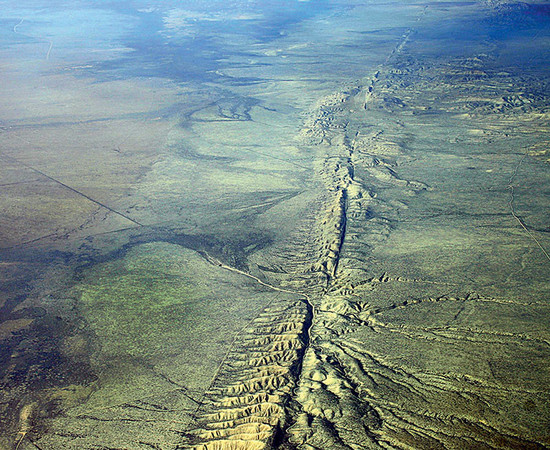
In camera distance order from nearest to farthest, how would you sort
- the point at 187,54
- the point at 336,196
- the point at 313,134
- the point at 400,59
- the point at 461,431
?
the point at 461,431, the point at 336,196, the point at 313,134, the point at 400,59, the point at 187,54

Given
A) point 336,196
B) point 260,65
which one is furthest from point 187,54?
point 336,196

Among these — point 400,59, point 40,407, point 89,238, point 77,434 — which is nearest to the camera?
point 77,434

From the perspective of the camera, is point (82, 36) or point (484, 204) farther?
point (82, 36)

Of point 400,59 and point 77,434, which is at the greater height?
point 400,59

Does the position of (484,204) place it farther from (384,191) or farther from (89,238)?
(89,238)

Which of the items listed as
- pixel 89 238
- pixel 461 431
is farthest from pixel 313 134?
pixel 461 431

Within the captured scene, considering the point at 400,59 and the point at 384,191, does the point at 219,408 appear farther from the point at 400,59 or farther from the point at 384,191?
the point at 400,59
